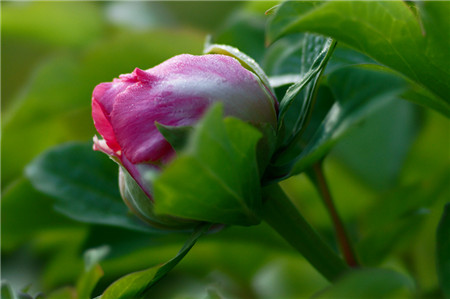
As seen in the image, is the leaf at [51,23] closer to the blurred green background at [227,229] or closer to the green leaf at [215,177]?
the blurred green background at [227,229]

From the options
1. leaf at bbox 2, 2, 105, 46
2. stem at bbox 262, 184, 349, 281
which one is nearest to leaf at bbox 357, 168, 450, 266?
stem at bbox 262, 184, 349, 281

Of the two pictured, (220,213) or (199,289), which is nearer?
(220,213)

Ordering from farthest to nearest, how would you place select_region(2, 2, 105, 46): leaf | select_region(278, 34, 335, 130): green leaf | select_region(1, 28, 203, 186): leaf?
select_region(2, 2, 105, 46): leaf
select_region(1, 28, 203, 186): leaf
select_region(278, 34, 335, 130): green leaf

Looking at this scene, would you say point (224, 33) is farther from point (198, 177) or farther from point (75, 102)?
point (198, 177)

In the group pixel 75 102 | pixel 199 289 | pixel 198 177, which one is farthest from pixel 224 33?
pixel 198 177

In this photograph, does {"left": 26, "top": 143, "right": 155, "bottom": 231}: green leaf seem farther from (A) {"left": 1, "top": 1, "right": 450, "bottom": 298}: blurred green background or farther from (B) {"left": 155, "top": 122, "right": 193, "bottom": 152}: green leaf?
(B) {"left": 155, "top": 122, "right": 193, "bottom": 152}: green leaf

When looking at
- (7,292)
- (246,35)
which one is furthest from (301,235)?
(246,35)
